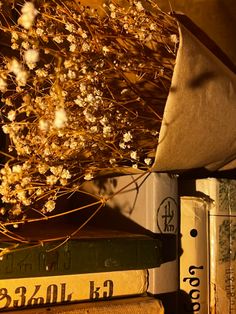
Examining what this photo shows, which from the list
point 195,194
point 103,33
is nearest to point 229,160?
point 195,194

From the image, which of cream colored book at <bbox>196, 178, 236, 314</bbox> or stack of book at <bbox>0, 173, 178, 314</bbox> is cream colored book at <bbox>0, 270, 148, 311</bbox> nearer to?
stack of book at <bbox>0, 173, 178, 314</bbox>

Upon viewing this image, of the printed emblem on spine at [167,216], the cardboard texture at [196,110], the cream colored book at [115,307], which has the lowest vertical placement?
the cream colored book at [115,307]

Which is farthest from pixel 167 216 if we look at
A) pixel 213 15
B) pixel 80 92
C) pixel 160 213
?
pixel 213 15

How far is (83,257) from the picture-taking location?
60cm

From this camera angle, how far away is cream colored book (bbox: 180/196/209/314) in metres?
0.73

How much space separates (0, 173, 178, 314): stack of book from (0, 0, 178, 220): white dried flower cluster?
0.06 m

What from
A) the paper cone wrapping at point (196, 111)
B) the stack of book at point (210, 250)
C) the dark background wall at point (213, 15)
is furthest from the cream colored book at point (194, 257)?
the dark background wall at point (213, 15)

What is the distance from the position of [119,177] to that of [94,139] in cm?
22

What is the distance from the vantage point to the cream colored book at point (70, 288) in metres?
0.57

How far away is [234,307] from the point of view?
739 mm

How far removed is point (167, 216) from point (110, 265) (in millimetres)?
135

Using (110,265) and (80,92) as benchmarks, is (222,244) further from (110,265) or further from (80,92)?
(80,92)

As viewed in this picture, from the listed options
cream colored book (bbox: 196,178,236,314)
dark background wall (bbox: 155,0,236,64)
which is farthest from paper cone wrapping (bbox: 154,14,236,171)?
dark background wall (bbox: 155,0,236,64)

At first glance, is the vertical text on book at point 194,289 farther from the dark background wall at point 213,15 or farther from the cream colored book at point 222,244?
the dark background wall at point 213,15
